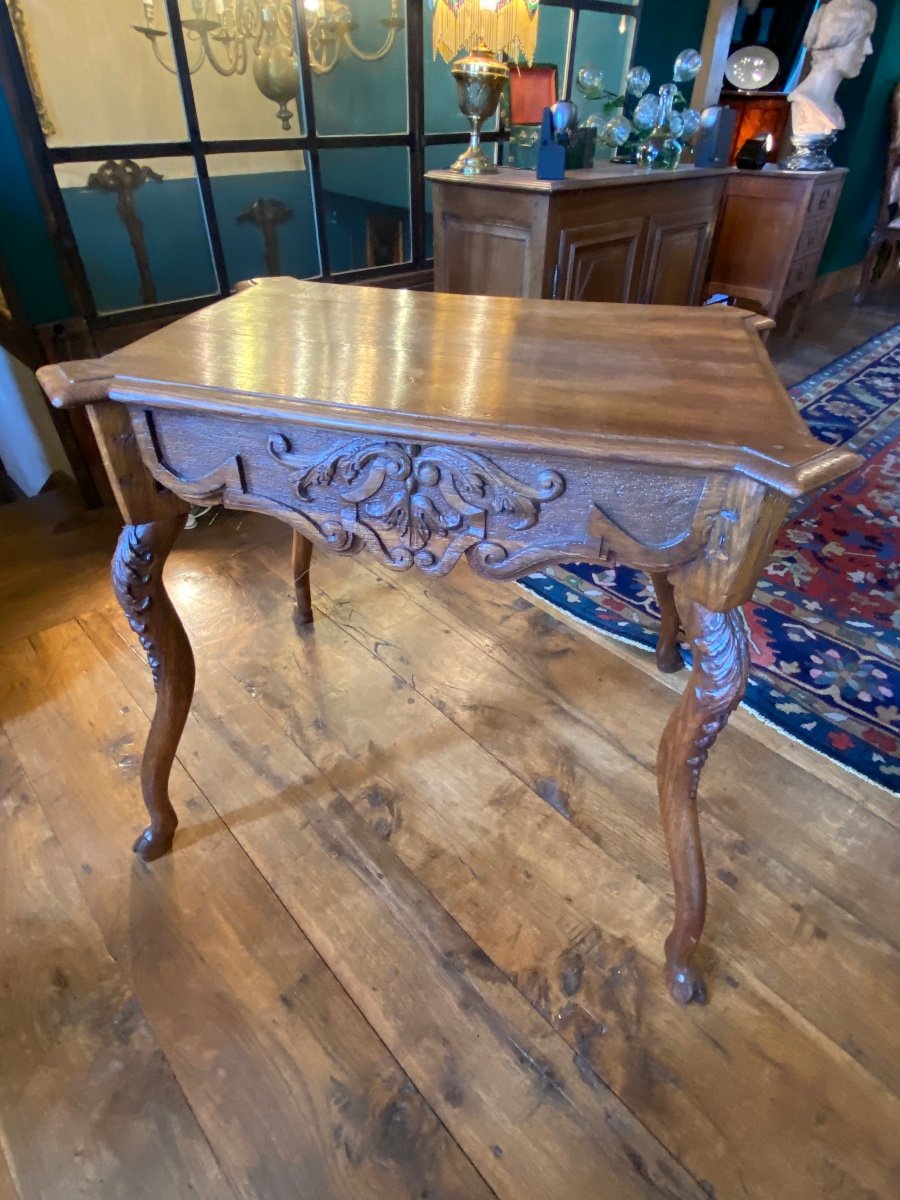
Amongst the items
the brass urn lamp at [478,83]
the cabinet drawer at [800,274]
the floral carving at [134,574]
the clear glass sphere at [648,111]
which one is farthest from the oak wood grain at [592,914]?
the cabinet drawer at [800,274]

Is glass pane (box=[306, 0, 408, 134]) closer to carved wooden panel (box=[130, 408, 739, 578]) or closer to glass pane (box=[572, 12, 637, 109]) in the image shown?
glass pane (box=[572, 12, 637, 109])

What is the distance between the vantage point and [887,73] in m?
3.84

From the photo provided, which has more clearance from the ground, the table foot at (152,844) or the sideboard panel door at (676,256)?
the sideboard panel door at (676,256)

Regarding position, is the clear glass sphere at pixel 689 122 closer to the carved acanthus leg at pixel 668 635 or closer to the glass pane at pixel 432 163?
the glass pane at pixel 432 163

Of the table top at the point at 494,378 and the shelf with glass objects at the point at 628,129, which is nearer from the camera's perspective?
the table top at the point at 494,378

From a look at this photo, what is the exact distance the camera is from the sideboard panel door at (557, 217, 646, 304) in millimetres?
2189

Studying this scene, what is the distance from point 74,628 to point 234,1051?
105 cm

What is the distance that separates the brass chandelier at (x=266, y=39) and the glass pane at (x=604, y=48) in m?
0.91

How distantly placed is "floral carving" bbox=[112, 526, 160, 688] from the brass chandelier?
156 centimetres

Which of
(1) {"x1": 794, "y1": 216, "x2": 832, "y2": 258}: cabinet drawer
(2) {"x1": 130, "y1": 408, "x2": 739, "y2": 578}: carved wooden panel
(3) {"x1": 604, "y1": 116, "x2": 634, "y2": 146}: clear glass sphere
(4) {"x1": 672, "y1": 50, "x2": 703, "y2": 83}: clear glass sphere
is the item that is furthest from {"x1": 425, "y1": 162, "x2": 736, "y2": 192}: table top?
(2) {"x1": 130, "y1": 408, "x2": 739, "y2": 578}: carved wooden panel

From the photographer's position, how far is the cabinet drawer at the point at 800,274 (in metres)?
3.39

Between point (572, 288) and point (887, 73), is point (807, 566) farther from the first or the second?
point (887, 73)

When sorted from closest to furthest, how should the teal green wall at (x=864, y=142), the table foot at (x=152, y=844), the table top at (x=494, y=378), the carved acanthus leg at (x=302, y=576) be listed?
the table top at (x=494, y=378), the table foot at (x=152, y=844), the carved acanthus leg at (x=302, y=576), the teal green wall at (x=864, y=142)

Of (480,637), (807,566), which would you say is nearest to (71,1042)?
(480,637)
